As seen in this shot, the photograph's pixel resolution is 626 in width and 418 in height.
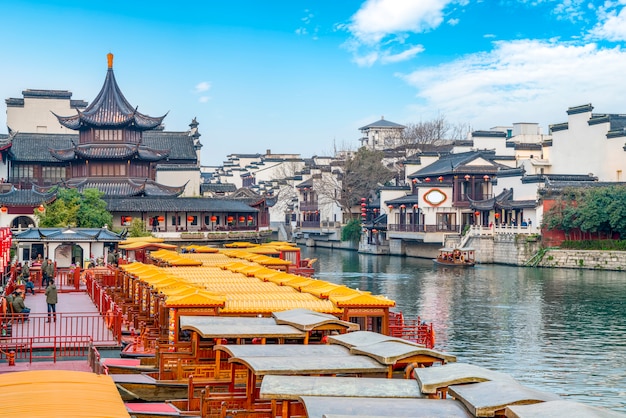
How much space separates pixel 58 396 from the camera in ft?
37.2

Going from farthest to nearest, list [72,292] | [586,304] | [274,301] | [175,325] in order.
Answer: [586,304], [72,292], [274,301], [175,325]

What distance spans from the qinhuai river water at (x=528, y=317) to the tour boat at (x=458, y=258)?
1.14 meters

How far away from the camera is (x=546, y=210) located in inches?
2608

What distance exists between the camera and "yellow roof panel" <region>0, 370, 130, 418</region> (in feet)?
→ 35.0

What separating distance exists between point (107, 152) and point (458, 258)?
29.6 metres

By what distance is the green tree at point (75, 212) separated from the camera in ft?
179

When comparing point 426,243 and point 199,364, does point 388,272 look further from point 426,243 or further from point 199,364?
point 199,364

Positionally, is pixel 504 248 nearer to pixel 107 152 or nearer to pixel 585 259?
pixel 585 259

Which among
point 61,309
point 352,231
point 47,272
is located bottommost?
point 61,309

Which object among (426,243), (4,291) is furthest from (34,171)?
(4,291)

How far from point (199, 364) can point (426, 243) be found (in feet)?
202

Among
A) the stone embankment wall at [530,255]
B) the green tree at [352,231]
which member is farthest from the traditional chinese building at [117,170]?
the stone embankment wall at [530,255]

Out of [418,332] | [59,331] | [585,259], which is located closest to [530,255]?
[585,259]

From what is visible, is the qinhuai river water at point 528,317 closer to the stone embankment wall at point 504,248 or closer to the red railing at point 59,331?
the stone embankment wall at point 504,248
